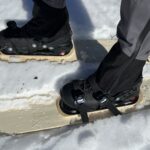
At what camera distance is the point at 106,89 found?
1.81m

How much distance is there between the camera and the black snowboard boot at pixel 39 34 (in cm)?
203

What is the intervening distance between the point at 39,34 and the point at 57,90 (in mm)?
289

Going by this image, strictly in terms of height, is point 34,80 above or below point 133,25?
below

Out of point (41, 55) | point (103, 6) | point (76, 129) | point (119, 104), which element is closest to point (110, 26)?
point (103, 6)

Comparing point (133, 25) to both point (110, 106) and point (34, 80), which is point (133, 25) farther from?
point (34, 80)

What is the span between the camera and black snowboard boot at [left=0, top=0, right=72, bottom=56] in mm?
2029

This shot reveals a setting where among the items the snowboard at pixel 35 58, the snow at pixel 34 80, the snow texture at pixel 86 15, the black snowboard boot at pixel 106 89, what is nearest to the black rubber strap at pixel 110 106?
the black snowboard boot at pixel 106 89

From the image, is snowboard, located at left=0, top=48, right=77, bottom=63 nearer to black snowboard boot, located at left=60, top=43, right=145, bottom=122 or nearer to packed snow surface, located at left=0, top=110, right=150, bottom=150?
black snowboard boot, located at left=60, top=43, right=145, bottom=122

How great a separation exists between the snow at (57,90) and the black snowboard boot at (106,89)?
75 millimetres

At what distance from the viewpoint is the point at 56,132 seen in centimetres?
178

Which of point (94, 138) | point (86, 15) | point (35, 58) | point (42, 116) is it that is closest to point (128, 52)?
point (94, 138)

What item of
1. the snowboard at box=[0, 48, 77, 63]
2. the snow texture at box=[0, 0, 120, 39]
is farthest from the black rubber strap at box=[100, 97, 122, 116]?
the snow texture at box=[0, 0, 120, 39]

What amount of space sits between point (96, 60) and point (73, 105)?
1.24 ft

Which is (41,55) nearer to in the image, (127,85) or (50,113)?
(50,113)
